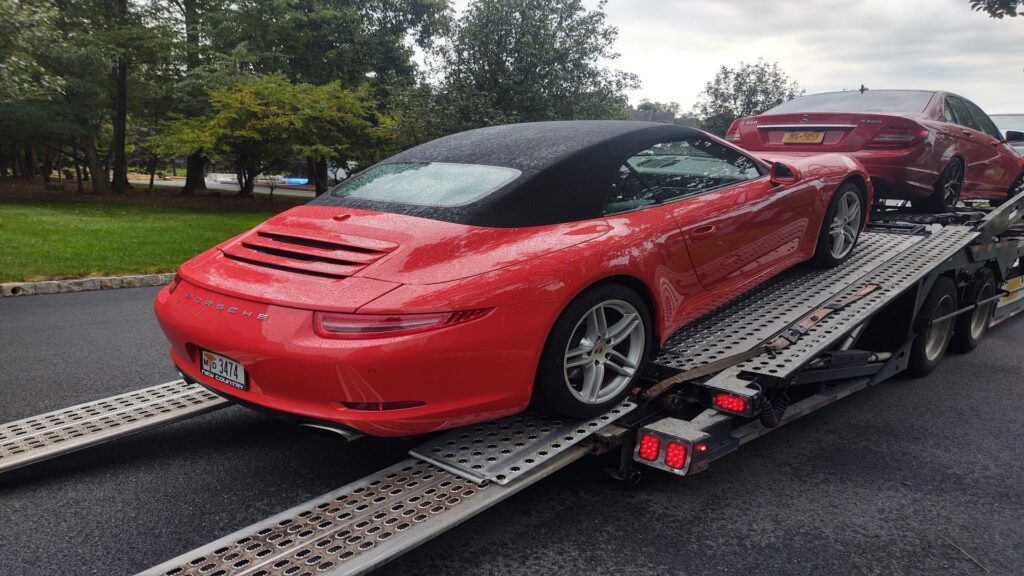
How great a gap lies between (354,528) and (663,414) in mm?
1613

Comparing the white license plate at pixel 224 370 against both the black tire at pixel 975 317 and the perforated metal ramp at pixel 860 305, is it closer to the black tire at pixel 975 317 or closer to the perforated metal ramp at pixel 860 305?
the perforated metal ramp at pixel 860 305

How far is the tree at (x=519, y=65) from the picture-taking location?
15.8 metres

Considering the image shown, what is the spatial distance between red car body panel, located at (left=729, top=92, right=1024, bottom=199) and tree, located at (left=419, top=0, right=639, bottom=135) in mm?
10117

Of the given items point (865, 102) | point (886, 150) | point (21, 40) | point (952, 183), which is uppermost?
point (21, 40)

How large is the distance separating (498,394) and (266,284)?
3.31ft

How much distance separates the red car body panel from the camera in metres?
5.72

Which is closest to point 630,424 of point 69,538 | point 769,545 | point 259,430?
point 769,545

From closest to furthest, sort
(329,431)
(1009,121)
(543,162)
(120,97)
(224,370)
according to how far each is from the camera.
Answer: (329,431) < (224,370) < (543,162) < (1009,121) < (120,97)

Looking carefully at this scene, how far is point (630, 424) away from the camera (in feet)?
10.1

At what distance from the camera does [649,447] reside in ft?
9.53

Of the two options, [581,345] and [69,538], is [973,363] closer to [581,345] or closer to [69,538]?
[581,345]

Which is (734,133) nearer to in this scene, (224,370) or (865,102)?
(865,102)

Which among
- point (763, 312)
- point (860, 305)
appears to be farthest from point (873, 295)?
point (763, 312)

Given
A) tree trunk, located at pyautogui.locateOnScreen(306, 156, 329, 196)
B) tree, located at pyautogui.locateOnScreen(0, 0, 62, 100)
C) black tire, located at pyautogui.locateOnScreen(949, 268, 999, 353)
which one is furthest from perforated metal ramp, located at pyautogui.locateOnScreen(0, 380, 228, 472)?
tree trunk, located at pyautogui.locateOnScreen(306, 156, 329, 196)
